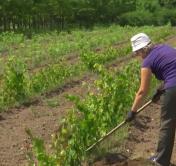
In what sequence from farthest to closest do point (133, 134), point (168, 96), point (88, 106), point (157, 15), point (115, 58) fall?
point (157, 15), point (115, 58), point (133, 134), point (88, 106), point (168, 96)

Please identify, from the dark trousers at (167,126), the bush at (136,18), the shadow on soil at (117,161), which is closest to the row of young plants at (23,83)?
the shadow on soil at (117,161)

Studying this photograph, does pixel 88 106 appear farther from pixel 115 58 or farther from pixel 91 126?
pixel 115 58

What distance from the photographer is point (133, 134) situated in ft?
29.4

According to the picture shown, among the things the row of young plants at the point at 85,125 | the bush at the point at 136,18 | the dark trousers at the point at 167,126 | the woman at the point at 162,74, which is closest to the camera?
the row of young plants at the point at 85,125

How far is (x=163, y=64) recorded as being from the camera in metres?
6.66

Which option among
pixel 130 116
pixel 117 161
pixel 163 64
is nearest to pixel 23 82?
pixel 117 161

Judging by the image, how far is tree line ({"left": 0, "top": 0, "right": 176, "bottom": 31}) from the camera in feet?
Result: 142

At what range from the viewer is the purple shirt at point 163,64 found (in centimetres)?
662

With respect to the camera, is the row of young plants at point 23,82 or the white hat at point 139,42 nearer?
the white hat at point 139,42

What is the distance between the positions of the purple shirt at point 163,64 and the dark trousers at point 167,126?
13 cm

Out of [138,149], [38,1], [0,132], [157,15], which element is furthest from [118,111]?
[157,15]

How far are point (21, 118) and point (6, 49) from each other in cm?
1524

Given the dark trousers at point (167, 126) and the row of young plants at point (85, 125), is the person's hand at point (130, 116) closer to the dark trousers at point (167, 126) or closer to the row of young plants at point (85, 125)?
the dark trousers at point (167, 126)

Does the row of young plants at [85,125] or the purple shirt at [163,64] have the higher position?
the purple shirt at [163,64]
